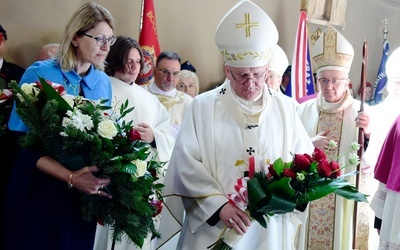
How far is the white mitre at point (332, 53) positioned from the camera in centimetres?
513

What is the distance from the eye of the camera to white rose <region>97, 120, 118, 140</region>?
258 centimetres

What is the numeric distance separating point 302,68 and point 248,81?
5375 mm

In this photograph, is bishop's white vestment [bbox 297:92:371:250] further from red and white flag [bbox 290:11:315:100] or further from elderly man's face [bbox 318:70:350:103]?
red and white flag [bbox 290:11:315:100]

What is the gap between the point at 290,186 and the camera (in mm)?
2672

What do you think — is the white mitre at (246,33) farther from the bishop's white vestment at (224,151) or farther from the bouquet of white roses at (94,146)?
the bouquet of white roses at (94,146)

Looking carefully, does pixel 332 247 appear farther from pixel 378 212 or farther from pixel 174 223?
pixel 174 223

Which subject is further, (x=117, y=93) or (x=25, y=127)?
(x=117, y=93)

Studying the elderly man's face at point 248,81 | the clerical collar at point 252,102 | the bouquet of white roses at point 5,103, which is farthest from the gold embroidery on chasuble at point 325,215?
the bouquet of white roses at point 5,103

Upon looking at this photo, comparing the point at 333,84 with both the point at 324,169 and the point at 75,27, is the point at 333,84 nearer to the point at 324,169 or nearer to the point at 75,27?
the point at 324,169

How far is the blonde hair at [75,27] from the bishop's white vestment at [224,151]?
678 mm

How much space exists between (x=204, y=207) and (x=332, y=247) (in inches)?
89.7

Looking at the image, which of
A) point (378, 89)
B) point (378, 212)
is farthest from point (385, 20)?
point (378, 212)

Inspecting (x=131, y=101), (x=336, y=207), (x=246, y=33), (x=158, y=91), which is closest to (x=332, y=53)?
(x=336, y=207)

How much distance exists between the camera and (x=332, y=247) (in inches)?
196
